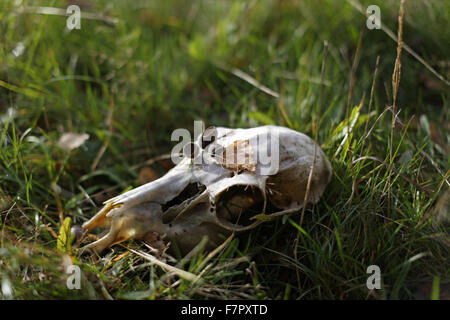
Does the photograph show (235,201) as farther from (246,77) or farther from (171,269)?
(246,77)

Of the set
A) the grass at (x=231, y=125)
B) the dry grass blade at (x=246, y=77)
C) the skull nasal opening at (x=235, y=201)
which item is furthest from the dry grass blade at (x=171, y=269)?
the dry grass blade at (x=246, y=77)

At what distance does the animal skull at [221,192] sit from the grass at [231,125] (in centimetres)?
10

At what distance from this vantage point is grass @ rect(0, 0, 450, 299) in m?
1.82

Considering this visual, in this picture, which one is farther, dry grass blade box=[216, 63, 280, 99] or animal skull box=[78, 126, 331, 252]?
dry grass blade box=[216, 63, 280, 99]

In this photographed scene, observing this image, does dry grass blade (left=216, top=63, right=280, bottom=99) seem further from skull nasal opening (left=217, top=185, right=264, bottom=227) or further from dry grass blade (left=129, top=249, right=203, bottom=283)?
dry grass blade (left=129, top=249, right=203, bottom=283)

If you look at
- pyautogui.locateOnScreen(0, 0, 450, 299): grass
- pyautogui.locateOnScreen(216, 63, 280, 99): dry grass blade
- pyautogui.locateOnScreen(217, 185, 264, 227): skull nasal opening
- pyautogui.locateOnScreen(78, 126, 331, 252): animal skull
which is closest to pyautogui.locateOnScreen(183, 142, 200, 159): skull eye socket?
pyautogui.locateOnScreen(78, 126, 331, 252): animal skull

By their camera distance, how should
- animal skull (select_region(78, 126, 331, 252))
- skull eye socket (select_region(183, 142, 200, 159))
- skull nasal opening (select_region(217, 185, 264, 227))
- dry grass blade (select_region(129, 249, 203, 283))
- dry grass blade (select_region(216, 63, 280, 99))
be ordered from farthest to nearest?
dry grass blade (select_region(216, 63, 280, 99)) < skull eye socket (select_region(183, 142, 200, 159)) < skull nasal opening (select_region(217, 185, 264, 227)) < animal skull (select_region(78, 126, 331, 252)) < dry grass blade (select_region(129, 249, 203, 283))

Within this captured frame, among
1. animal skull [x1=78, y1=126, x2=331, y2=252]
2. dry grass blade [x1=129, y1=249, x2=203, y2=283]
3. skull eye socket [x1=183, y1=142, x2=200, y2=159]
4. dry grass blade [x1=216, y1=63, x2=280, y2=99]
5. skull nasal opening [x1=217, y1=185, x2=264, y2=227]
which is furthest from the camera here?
dry grass blade [x1=216, y1=63, x2=280, y2=99]

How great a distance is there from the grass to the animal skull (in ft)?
0.33

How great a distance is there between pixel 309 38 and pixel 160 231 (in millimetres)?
2383

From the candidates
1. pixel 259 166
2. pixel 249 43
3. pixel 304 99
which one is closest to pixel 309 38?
pixel 249 43

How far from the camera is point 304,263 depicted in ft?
6.48

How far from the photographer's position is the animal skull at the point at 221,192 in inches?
78.2
